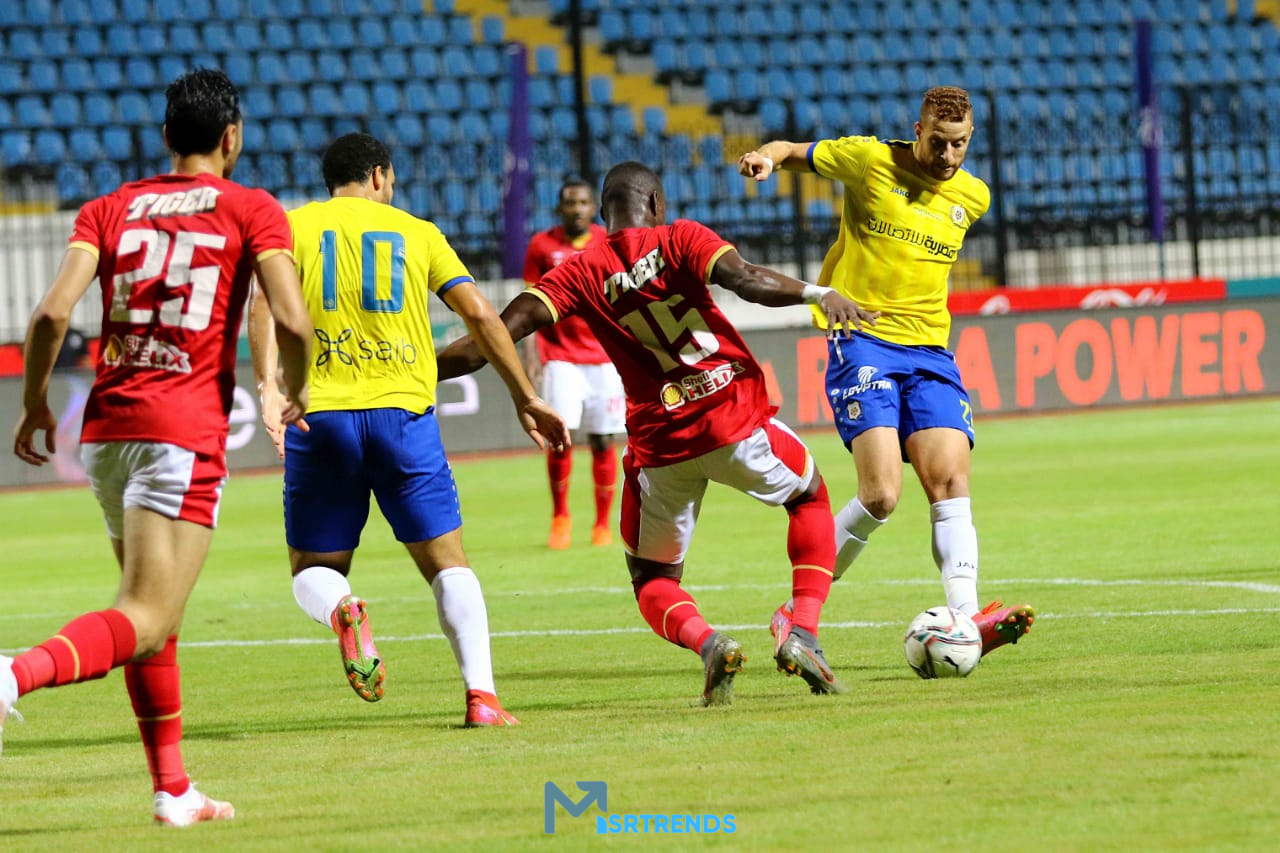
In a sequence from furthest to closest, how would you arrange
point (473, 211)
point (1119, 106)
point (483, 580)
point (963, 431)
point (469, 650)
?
1. point (1119, 106)
2. point (473, 211)
3. point (483, 580)
4. point (963, 431)
5. point (469, 650)

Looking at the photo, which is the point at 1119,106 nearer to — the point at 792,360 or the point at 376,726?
the point at 792,360

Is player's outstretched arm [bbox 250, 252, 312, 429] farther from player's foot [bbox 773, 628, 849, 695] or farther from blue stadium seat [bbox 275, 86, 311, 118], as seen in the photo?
blue stadium seat [bbox 275, 86, 311, 118]

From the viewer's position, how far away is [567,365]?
531 inches

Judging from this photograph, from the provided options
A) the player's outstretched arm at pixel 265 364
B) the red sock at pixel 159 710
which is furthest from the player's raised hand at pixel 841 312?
the red sock at pixel 159 710

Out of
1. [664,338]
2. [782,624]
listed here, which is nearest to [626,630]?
[782,624]

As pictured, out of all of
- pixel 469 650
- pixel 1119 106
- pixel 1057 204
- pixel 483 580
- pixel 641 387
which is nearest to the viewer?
pixel 469 650

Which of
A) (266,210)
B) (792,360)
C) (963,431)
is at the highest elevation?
(266,210)

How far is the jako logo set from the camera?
4459 millimetres

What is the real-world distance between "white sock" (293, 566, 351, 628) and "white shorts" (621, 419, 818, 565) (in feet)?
3.52

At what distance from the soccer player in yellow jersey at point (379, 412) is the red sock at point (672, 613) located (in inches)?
27.9

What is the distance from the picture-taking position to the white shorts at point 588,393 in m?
13.3

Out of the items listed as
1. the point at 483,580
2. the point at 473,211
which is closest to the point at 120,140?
the point at 473,211

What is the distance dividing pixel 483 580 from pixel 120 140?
17003mm

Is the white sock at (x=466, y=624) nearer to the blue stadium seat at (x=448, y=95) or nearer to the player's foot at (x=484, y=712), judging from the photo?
the player's foot at (x=484, y=712)
